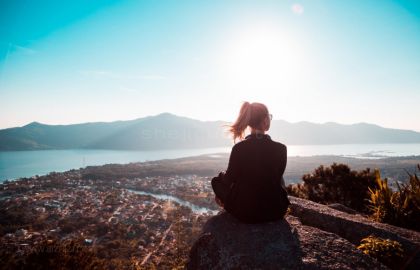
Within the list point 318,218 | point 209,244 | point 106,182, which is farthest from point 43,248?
point 106,182

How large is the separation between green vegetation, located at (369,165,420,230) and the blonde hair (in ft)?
14.2

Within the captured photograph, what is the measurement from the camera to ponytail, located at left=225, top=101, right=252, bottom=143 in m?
3.84

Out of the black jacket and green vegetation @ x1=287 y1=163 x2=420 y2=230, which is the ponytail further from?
green vegetation @ x1=287 y1=163 x2=420 y2=230

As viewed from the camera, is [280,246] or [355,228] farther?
[355,228]

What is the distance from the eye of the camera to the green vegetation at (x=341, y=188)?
41.6ft

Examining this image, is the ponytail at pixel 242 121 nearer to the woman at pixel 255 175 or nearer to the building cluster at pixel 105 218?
the woman at pixel 255 175

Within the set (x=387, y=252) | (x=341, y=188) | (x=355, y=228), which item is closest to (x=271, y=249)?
(x=387, y=252)

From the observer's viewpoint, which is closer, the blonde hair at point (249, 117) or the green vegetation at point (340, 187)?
the blonde hair at point (249, 117)

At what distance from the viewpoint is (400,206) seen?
5867mm

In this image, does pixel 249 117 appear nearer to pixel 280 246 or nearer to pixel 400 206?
pixel 280 246

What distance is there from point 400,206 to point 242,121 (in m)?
4.75

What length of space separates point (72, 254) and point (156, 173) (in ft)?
428

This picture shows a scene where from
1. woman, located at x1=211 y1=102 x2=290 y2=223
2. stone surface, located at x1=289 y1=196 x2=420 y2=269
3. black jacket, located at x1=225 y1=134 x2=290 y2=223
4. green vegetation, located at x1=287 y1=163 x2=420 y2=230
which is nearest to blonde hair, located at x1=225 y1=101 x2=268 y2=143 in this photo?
woman, located at x1=211 y1=102 x2=290 y2=223

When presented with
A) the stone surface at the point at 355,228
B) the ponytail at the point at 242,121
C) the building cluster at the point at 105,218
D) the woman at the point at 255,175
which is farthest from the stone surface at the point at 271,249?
the building cluster at the point at 105,218
